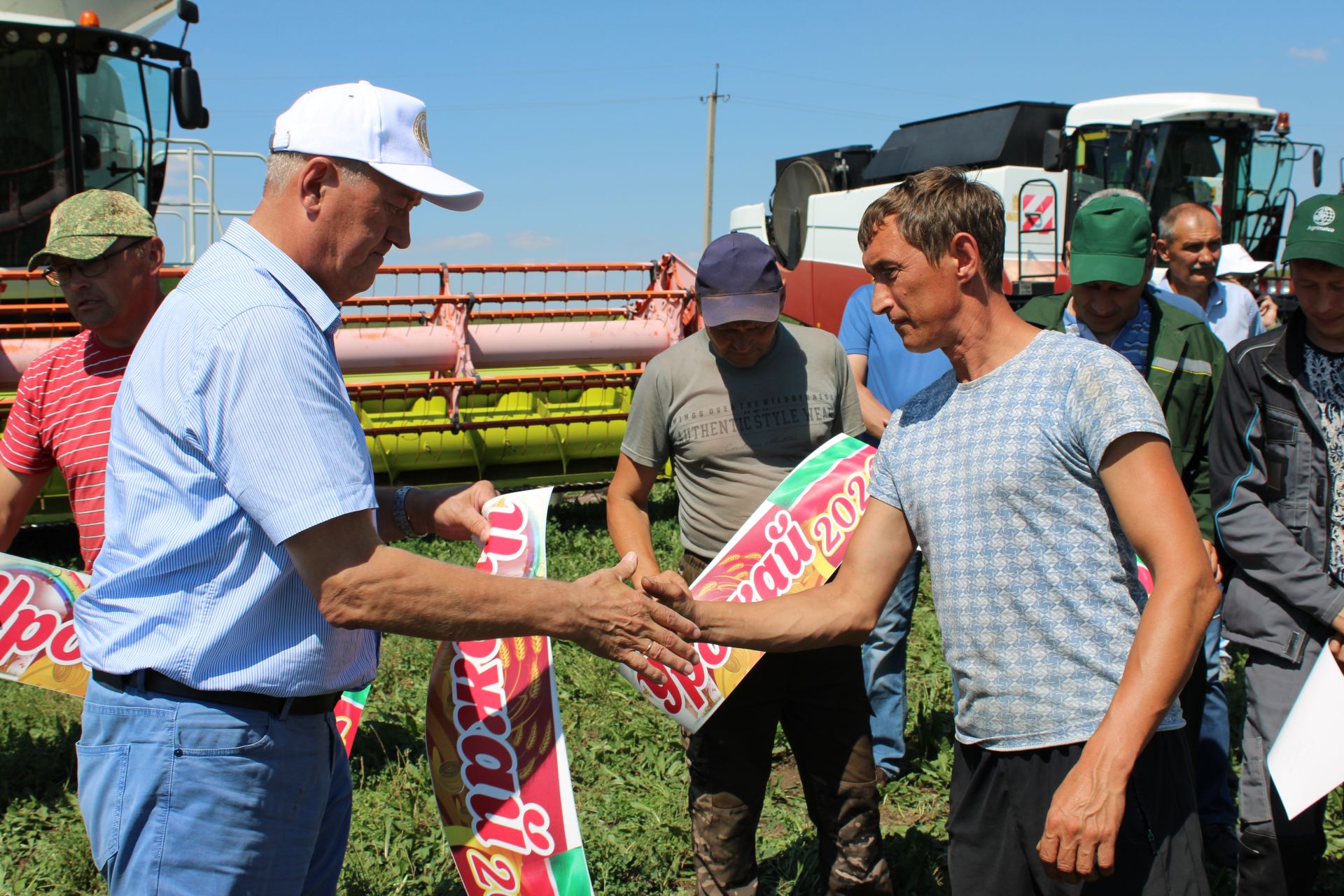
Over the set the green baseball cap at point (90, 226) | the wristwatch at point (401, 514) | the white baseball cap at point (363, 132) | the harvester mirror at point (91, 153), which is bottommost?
the wristwatch at point (401, 514)

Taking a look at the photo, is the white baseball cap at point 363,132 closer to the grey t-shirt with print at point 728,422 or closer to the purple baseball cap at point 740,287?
the purple baseball cap at point 740,287

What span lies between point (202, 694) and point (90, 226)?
171 centimetres

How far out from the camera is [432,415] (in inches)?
311

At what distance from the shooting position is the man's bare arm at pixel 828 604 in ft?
8.35

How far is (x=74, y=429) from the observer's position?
2982 millimetres

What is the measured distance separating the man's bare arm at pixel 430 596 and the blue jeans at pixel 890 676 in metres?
2.17

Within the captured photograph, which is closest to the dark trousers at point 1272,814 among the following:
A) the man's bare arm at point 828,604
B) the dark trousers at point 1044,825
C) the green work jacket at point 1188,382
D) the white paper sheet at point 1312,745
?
the white paper sheet at point 1312,745

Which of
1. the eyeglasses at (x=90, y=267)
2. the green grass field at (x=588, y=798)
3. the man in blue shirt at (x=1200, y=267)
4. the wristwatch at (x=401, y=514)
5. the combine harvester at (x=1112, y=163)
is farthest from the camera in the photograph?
the combine harvester at (x=1112, y=163)

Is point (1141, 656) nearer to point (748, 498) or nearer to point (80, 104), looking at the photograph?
point (748, 498)

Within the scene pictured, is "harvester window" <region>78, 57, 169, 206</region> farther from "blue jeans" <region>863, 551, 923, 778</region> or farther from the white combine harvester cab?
"blue jeans" <region>863, 551, 923, 778</region>

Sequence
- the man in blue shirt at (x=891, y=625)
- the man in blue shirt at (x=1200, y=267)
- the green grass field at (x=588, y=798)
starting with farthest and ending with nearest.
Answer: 1. the man in blue shirt at (x=1200, y=267)
2. the man in blue shirt at (x=891, y=625)
3. the green grass field at (x=588, y=798)

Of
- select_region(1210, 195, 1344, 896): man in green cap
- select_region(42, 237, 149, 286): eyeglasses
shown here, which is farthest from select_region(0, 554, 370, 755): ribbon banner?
select_region(1210, 195, 1344, 896): man in green cap

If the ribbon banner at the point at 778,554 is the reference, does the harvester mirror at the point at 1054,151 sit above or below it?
above

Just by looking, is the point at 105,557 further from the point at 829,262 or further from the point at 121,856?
the point at 829,262
